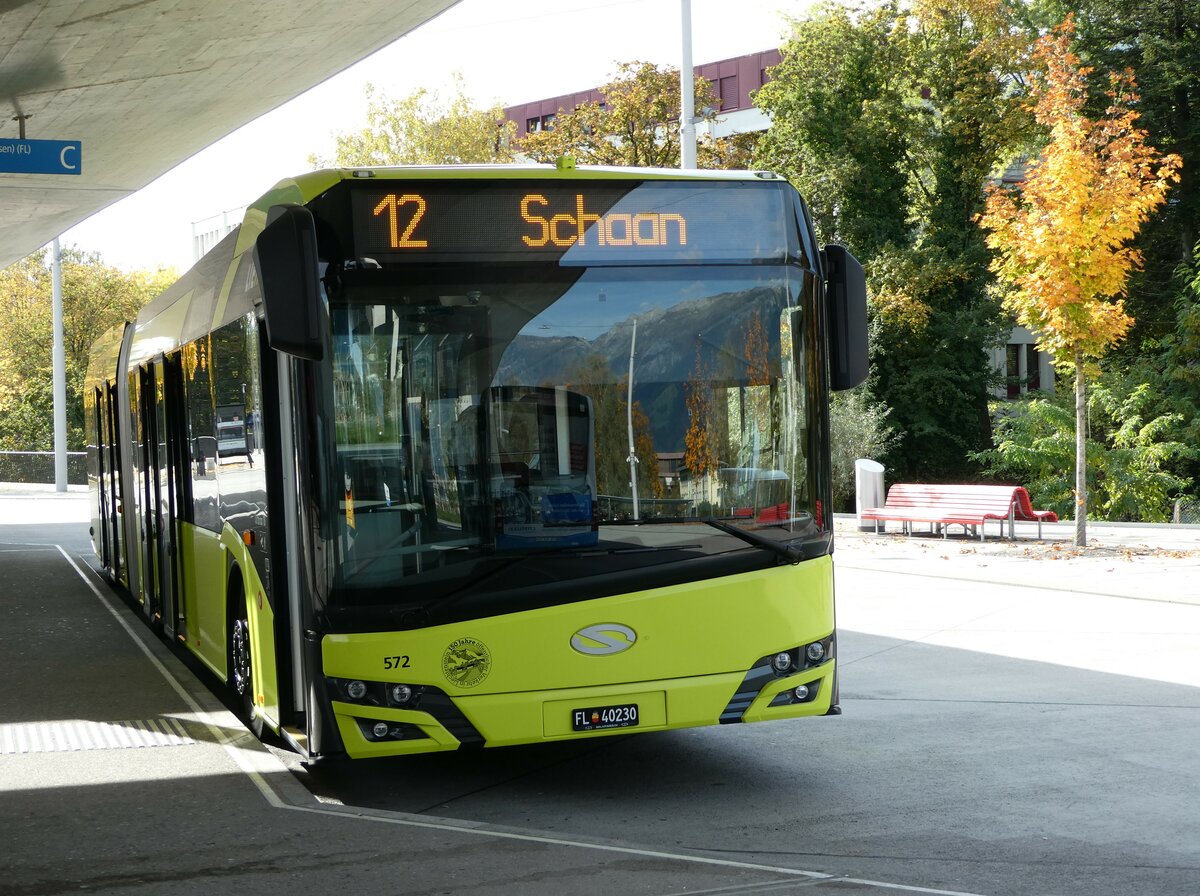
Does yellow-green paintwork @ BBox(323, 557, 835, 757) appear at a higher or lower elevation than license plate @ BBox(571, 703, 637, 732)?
higher

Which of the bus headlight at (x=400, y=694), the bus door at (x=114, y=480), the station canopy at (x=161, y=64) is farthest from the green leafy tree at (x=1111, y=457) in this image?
the bus headlight at (x=400, y=694)

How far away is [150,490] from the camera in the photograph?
43.4 ft

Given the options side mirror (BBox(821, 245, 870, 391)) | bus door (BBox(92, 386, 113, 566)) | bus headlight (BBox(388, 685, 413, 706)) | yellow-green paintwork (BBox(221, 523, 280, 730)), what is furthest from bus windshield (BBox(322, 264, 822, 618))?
bus door (BBox(92, 386, 113, 566))

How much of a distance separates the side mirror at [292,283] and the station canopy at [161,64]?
7363 mm

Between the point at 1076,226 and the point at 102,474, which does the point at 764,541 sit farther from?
the point at 1076,226

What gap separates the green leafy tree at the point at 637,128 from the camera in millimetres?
37844

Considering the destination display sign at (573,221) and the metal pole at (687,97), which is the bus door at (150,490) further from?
the metal pole at (687,97)

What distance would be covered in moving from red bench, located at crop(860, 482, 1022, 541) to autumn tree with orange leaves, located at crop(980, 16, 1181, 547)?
118 cm

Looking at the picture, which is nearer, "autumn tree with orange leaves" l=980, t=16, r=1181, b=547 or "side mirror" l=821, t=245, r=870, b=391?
"side mirror" l=821, t=245, r=870, b=391

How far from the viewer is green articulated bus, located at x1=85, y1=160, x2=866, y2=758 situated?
661 cm

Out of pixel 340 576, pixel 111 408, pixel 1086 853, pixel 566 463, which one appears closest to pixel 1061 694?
pixel 1086 853

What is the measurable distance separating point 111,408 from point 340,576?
37.4 feet

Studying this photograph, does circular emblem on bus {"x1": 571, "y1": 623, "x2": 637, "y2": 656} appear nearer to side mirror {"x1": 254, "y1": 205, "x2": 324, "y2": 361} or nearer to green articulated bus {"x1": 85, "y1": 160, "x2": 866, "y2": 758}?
green articulated bus {"x1": 85, "y1": 160, "x2": 866, "y2": 758}

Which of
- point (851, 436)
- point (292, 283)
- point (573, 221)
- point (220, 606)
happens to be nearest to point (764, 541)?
point (573, 221)
